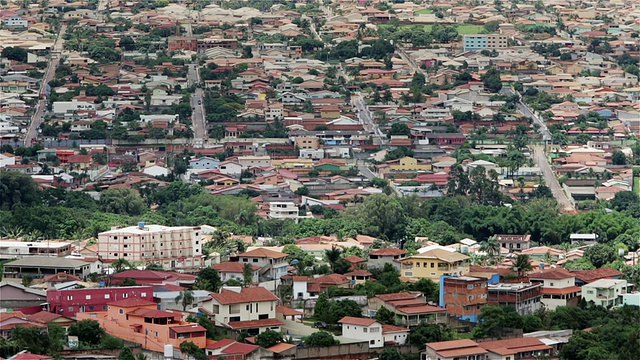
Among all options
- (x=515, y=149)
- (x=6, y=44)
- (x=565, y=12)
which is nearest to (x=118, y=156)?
(x=515, y=149)

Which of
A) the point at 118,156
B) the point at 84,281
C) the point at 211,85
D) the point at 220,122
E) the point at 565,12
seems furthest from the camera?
the point at 565,12

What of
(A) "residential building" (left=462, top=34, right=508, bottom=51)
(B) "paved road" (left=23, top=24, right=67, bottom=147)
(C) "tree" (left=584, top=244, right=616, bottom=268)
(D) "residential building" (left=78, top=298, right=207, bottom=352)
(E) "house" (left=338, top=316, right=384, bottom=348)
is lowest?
(A) "residential building" (left=462, top=34, right=508, bottom=51)

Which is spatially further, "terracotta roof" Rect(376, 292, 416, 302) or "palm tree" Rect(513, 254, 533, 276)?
"palm tree" Rect(513, 254, 533, 276)

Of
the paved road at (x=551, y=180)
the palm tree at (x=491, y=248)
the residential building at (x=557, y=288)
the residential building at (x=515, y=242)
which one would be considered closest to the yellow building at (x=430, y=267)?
the residential building at (x=557, y=288)

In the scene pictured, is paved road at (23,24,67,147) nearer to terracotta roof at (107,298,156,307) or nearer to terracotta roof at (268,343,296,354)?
terracotta roof at (107,298,156,307)

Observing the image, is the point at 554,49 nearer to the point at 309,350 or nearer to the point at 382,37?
the point at 382,37

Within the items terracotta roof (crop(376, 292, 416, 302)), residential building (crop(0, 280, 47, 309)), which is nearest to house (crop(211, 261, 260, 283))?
terracotta roof (crop(376, 292, 416, 302))

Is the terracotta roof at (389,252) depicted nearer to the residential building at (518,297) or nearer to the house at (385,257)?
the house at (385,257)
